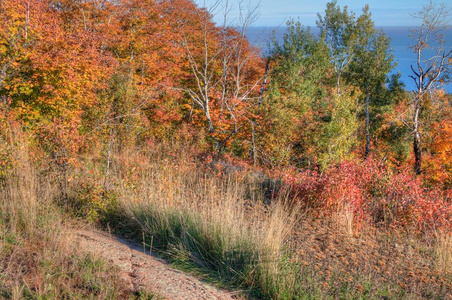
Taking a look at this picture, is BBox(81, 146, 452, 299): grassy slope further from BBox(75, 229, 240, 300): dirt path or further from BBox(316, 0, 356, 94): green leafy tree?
BBox(316, 0, 356, 94): green leafy tree

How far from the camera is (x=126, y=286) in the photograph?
329 cm

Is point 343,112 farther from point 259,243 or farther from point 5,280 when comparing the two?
point 5,280

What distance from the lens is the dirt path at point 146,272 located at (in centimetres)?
338

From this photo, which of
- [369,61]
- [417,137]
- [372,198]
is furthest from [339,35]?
[372,198]

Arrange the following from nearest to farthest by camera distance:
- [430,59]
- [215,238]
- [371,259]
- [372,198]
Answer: [215,238], [371,259], [372,198], [430,59]

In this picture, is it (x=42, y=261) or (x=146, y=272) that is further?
(x=146, y=272)

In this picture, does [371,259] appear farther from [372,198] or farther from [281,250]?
[372,198]

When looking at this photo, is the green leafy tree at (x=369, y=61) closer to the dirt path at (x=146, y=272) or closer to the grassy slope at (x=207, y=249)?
the grassy slope at (x=207, y=249)

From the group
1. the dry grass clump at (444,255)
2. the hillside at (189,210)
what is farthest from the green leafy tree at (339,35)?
the dry grass clump at (444,255)

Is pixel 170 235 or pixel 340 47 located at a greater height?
pixel 340 47

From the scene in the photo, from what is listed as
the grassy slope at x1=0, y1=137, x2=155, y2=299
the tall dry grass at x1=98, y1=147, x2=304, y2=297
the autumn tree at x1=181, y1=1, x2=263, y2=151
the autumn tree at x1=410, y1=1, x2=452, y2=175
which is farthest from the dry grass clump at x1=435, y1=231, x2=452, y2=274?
the autumn tree at x1=410, y1=1, x2=452, y2=175

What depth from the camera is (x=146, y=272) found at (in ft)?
12.2

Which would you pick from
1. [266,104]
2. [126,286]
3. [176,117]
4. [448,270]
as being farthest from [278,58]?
[126,286]

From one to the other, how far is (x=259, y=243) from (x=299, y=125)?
905 cm
